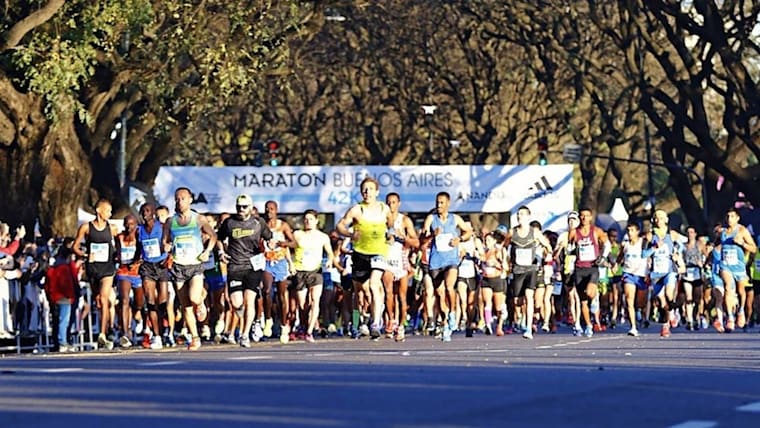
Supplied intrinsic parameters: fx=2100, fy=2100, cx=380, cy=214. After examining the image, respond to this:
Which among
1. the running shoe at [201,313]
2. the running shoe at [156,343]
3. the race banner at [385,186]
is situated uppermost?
the race banner at [385,186]

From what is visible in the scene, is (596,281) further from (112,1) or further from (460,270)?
(112,1)

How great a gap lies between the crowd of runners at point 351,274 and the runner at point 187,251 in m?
0.02

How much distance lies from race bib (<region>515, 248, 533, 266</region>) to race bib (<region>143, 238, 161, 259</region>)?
6028mm

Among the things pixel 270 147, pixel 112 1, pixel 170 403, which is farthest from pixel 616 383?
pixel 270 147

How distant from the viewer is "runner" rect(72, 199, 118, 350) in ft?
83.3

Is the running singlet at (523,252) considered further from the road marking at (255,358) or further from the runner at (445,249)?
the road marking at (255,358)

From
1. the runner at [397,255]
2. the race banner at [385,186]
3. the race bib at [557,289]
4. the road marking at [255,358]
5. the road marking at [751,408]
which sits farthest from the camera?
the race banner at [385,186]

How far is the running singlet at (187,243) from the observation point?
22.8 meters

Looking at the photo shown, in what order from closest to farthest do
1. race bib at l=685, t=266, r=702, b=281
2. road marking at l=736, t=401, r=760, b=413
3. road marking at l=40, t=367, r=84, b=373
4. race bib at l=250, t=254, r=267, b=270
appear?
road marking at l=736, t=401, r=760, b=413, road marking at l=40, t=367, r=84, b=373, race bib at l=250, t=254, r=267, b=270, race bib at l=685, t=266, r=702, b=281

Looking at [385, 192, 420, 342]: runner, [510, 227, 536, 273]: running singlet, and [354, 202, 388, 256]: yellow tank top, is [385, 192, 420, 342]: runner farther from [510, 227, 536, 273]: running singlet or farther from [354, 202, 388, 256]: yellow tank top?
[510, 227, 536, 273]: running singlet

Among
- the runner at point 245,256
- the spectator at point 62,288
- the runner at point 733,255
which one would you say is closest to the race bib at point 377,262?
the runner at point 245,256

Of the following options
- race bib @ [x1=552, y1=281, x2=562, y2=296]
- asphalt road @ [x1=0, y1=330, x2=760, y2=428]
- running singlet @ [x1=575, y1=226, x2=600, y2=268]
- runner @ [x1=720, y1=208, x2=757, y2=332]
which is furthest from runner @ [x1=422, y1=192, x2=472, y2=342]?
race bib @ [x1=552, y1=281, x2=562, y2=296]

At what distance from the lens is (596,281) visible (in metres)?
28.0

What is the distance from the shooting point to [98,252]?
83.7 ft
